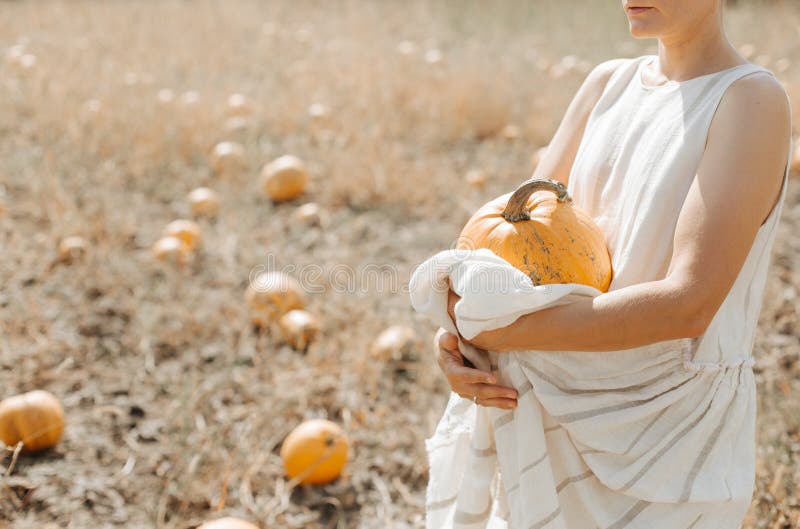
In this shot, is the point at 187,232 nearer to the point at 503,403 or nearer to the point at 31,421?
the point at 31,421

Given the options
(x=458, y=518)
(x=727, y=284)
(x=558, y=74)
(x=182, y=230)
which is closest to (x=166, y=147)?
(x=182, y=230)

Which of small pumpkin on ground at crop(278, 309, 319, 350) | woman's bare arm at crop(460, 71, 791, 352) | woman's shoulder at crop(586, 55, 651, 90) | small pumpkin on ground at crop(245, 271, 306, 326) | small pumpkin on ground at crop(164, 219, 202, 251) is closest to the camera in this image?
woman's bare arm at crop(460, 71, 791, 352)

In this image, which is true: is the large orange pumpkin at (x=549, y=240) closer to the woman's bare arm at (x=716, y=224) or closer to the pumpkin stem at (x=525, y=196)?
the pumpkin stem at (x=525, y=196)

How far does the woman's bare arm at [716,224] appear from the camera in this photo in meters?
1.26

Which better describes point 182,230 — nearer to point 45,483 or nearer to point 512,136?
point 45,483

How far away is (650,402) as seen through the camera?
4.56 ft

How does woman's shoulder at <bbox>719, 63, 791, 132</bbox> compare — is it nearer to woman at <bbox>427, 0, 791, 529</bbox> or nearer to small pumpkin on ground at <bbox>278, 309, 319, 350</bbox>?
woman at <bbox>427, 0, 791, 529</bbox>

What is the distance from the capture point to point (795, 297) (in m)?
3.52

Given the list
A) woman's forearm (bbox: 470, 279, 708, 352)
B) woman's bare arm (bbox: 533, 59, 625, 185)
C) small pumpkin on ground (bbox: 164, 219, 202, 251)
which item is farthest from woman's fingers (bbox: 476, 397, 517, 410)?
small pumpkin on ground (bbox: 164, 219, 202, 251)

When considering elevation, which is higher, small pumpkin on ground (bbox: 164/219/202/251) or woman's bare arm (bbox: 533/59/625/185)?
woman's bare arm (bbox: 533/59/625/185)

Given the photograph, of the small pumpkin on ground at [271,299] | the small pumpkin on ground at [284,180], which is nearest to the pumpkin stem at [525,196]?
the small pumpkin on ground at [271,299]

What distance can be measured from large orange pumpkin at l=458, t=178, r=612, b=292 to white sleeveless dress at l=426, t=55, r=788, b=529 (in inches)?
2.4

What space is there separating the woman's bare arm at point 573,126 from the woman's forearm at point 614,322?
0.47m

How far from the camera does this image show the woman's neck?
139cm
